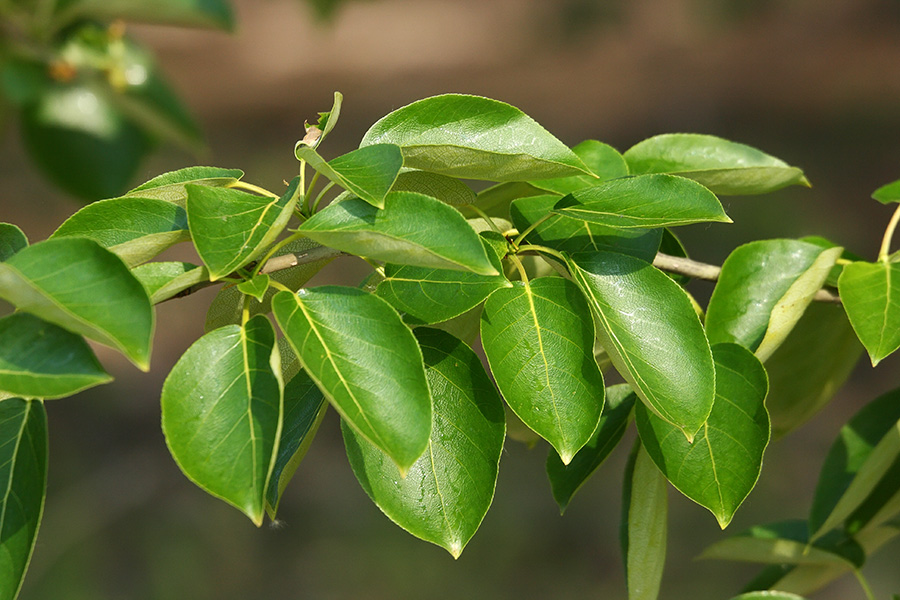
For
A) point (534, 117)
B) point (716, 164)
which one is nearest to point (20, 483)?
point (716, 164)

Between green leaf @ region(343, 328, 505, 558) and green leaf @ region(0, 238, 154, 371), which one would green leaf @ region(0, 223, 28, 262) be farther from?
green leaf @ region(343, 328, 505, 558)

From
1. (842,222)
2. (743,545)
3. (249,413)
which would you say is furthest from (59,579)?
(842,222)

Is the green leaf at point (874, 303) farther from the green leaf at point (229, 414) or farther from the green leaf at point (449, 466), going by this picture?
the green leaf at point (229, 414)

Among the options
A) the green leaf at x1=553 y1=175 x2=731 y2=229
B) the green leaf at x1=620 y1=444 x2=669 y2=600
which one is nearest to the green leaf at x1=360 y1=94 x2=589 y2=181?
the green leaf at x1=553 y1=175 x2=731 y2=229

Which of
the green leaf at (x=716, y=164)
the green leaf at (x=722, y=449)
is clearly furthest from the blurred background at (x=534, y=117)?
the green leaf at (x=722, y=449)

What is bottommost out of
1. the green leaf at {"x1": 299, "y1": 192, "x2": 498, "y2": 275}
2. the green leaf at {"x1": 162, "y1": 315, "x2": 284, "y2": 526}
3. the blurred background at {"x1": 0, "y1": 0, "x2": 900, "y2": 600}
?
the blurred background at {"x1": 0, "y1": 0, "x2": 900, "y2": 600}

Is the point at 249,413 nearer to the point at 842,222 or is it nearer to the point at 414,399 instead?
the point at 414,399
